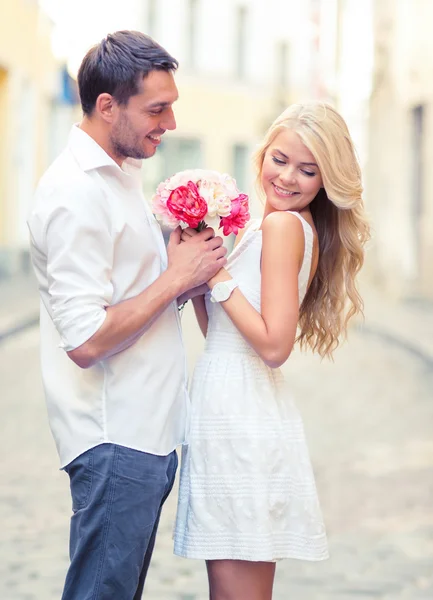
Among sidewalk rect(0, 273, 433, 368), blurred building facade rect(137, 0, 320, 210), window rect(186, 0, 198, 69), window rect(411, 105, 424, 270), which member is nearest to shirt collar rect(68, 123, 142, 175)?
sidewalk rect(0, 273, 433, 368)

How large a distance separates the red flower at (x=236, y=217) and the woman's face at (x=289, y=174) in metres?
0.19

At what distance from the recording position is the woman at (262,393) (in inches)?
129

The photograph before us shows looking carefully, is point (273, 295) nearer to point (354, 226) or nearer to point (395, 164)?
point (354, 226)

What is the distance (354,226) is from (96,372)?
971 mm

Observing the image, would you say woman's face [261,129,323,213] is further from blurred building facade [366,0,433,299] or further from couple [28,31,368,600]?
blurred building facade [366,0,433,299]

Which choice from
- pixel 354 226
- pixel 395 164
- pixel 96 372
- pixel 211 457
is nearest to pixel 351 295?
pixel 354 226

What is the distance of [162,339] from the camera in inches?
124

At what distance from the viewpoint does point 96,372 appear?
3078 mm

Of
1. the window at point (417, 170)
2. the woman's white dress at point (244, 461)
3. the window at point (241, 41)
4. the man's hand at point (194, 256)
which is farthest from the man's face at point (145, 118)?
the window at point (241, 41)

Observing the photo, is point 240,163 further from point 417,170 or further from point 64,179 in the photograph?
point 64,179

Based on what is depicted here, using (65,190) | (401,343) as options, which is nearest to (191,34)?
(401,343)

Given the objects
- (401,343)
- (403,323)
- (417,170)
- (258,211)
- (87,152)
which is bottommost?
(258,211)

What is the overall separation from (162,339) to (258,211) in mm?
35901

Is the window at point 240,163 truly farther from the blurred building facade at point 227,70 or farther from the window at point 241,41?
the window at point 241,41
